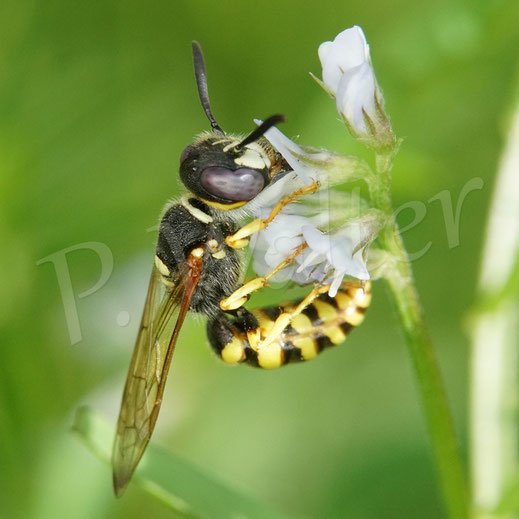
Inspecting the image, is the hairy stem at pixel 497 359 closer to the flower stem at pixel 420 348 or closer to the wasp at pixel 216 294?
the flower stem at pixel 420 348

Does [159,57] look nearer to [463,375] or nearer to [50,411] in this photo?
[50,411]

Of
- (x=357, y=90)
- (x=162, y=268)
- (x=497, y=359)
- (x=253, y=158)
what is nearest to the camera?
(x=357, y=90)

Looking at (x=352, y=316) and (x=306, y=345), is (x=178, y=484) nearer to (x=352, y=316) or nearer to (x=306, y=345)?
(x=306, y=345)

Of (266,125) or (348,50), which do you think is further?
(348,50)

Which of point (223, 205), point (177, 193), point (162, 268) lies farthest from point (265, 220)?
point (177, 193)

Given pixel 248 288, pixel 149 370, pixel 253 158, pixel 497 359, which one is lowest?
pixel 497 359

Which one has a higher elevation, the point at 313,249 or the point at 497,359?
the point at 313,249

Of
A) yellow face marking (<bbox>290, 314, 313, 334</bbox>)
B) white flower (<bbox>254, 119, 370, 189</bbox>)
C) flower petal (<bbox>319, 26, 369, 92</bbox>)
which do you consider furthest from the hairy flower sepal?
yellow face marking (<bbox>290, 314, 313, 334</bbox>)

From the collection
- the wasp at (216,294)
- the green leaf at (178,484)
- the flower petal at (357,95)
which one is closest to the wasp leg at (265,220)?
the wasp at (216,294)
